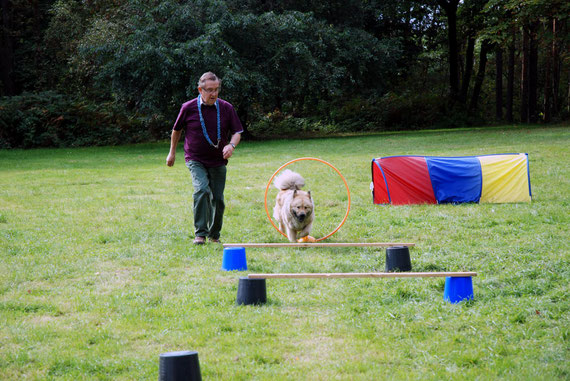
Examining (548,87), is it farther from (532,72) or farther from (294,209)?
(294,209)

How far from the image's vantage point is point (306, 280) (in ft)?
19.4

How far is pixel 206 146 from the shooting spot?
7699 mm

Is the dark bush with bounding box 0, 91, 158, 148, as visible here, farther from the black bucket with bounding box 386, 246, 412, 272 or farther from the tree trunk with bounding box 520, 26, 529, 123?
the black bucket with bounding box 386, 246, 412, 272

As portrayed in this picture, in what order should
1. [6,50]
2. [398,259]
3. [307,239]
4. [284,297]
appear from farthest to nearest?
[6,50] < [307,239] < [398,259] < [284,297]

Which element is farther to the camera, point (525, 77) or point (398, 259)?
point (525, 77)

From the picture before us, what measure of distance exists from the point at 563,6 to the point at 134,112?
22.5m

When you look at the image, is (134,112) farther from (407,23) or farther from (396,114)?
(407,23)

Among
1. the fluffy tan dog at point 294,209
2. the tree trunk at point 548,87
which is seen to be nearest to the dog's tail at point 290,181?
the fluffy tan dog at point 294,209

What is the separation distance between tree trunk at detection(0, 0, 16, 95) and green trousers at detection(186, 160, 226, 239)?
3039 cm

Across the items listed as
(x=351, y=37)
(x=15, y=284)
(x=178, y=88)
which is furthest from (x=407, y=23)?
(x=15, y=284)

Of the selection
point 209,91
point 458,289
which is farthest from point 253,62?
point 458,289

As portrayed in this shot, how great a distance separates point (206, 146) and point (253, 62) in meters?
20.7

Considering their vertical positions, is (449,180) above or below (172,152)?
below

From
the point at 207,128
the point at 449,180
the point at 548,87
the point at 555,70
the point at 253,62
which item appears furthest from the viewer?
the point at 548,87
